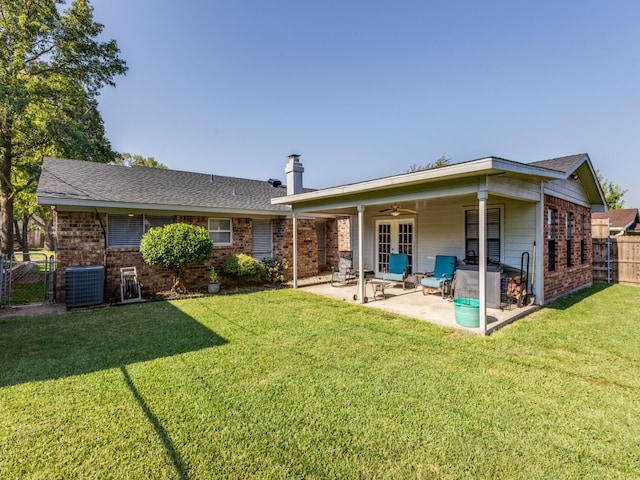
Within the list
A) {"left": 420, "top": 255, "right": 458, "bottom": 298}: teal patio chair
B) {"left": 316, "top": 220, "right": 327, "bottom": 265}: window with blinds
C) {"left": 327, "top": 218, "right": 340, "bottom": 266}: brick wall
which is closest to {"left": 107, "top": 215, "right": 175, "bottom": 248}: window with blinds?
{"left": 316, "top": 220, "right": 327, "bottom": 265}: window with blinds

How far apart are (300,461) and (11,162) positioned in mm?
19263

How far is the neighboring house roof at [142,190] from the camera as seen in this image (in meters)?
7.65

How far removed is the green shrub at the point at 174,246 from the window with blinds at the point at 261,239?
2.52 m

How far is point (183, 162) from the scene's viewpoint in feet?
79.6

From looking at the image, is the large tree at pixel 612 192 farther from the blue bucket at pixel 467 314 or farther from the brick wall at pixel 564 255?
the blue bucket at pixel 467 314

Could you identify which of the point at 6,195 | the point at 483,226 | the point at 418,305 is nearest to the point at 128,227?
the point at 418,305

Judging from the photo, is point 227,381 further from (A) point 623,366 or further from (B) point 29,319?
(B) point 29,319

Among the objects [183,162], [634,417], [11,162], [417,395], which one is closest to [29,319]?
[417,395]

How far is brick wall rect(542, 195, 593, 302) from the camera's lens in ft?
23.5

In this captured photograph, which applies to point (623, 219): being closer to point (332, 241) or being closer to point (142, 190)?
point (332, 241)

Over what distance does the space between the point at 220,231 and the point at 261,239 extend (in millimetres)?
1519

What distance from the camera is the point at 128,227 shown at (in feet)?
28.3

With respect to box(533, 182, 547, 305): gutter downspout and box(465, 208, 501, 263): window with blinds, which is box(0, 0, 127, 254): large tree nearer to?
box(465, 208, 501, 263): window with blinds

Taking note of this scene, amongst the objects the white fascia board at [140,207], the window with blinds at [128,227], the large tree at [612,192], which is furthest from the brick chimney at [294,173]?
the large tree at [612,192]
